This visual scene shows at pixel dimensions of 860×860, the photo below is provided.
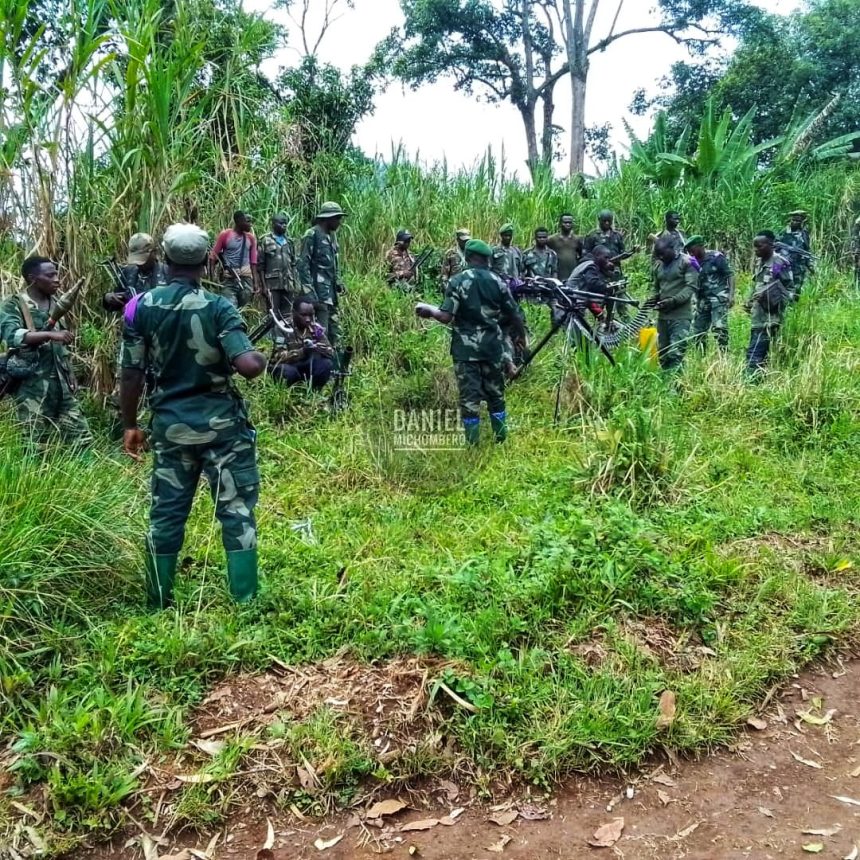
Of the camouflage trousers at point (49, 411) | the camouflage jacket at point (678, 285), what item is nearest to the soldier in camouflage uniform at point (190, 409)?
the camouflage trousers at point (49, 411)

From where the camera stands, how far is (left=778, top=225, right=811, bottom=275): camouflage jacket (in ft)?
27.9

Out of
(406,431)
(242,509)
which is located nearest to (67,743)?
(242,509)

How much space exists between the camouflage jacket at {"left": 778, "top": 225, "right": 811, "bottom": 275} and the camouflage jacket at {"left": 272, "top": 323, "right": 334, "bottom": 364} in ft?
17.4

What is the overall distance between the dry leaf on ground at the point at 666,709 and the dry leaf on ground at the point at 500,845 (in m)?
0.74

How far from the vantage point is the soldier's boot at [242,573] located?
327 cm

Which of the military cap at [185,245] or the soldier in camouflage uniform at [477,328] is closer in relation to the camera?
the military cap at [185,245]

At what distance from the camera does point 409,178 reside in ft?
35.4

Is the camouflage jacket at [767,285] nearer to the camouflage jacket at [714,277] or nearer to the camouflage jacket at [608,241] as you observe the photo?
the camouflage jacket at [714,277]

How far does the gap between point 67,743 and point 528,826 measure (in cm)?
155

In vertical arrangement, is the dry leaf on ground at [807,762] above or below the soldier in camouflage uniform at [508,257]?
below

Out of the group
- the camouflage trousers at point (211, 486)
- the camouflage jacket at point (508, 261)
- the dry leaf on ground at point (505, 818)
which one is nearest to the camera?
the dry leaf on ground at point (505, 818)

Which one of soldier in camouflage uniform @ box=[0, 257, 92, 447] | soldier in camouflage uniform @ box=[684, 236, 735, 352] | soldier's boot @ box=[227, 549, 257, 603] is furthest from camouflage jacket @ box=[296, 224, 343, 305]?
soldier's boot @ box=[227, 549, 257, 603]

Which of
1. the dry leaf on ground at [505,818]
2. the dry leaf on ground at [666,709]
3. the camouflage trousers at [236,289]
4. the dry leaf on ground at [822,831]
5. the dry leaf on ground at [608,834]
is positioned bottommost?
the dry leaf on ground at [822,831]

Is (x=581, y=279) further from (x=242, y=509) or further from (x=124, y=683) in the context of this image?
(x=124, y=683)
